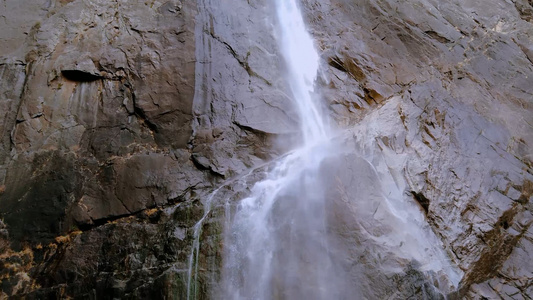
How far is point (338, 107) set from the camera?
27.1ft

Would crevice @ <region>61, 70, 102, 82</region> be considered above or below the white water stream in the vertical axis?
above

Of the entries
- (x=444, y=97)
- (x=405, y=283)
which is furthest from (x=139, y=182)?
(x=444, y=97)

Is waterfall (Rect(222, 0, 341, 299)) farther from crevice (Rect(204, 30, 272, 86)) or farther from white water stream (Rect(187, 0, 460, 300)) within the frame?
crevice (Rect(204, 30, 272, 86))

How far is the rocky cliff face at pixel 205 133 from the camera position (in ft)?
20.2

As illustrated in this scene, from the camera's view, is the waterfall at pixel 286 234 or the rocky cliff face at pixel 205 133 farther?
the rocky cliff face at pixel 205 133

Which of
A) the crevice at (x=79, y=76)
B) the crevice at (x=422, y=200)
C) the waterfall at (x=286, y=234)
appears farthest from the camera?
the crevice at (x=79, y=76)

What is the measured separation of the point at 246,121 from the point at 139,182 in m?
2.32

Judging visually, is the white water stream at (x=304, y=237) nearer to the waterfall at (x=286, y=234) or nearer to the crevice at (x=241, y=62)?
the waterfall at (x=286, y=234)

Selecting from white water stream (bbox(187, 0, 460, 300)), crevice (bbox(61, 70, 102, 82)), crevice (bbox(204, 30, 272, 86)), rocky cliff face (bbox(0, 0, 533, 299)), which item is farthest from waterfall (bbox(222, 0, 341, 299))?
crevice (bbox(61, 70, 102, 82))

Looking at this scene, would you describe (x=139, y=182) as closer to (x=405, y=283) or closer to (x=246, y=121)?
(x=246, y=121)

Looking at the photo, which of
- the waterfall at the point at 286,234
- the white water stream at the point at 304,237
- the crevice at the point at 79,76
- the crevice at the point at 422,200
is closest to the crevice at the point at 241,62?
the waterfall at the point at 286,234

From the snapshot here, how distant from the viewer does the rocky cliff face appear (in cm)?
616

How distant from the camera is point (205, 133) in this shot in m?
7.36

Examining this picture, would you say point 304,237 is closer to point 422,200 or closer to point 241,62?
point 422,200
